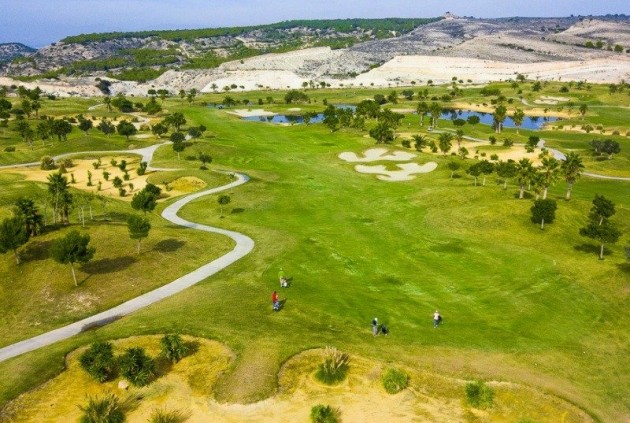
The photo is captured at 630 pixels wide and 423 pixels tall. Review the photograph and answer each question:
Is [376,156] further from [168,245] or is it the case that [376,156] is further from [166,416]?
[166,416]

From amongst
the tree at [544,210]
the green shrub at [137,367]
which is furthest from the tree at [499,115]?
the green shrub at [137,367]

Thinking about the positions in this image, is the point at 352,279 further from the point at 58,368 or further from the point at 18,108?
the point at 18,108

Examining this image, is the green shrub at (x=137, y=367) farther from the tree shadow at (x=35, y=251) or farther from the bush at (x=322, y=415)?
the tree shadow at (x=35, y=251)

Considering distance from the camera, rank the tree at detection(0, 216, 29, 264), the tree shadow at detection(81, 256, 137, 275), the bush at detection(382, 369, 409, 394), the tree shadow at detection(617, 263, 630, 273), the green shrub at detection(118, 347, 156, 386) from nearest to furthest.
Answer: the bush at detection(382, 369, 409, 394), the green shrub at detection(118, 347, 156, 386), the tree at detection(0, 216, 29, 264), the tree shadow at detection(81, 256, 137, 275), the tree shadow at detection(617, 263, 630, 273)

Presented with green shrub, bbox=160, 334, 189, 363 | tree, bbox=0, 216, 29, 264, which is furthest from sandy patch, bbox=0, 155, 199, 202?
green shrub, bbox=160, 334, 189, 363

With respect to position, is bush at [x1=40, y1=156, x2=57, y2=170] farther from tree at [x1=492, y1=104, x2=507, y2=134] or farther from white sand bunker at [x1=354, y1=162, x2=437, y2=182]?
tree at [x1=492, y1=104, x2=507, y2=134]

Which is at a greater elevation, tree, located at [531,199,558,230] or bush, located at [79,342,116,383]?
bush, located at [79,342,116,383]
